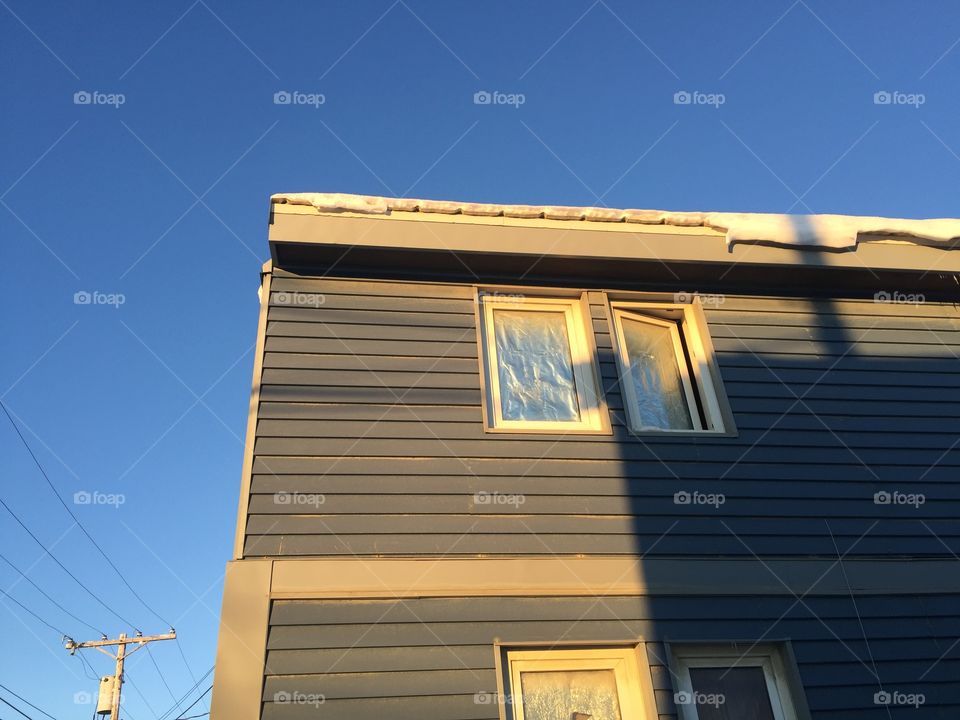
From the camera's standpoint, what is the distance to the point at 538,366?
599 cm

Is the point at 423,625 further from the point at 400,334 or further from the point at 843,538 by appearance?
the point at 843,538

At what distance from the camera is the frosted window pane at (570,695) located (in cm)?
457

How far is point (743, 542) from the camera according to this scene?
5.23m

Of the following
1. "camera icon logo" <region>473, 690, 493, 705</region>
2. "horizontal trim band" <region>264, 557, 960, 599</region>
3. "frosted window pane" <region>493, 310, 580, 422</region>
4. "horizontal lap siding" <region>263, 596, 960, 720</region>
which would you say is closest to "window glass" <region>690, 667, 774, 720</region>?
"horizontal lap siding" <region>263, 596, 960, 720</region>

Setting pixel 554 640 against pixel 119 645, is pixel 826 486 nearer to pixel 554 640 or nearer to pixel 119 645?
pixel 554 640

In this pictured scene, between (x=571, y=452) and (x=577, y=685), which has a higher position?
(x=571, y=452)

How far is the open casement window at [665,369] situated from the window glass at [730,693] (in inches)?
63.4

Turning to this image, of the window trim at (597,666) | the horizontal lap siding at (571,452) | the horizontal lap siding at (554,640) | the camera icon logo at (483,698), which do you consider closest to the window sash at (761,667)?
the horizontal lap siding at (554,640)

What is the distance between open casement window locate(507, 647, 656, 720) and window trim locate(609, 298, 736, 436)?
156 cm

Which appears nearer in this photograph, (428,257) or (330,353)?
(330,353)

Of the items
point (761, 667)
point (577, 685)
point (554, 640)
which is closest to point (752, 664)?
point (761, 667)

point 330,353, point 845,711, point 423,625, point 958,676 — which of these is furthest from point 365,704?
point 958,676

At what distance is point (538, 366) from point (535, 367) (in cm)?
3

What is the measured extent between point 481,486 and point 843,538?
2367mm
